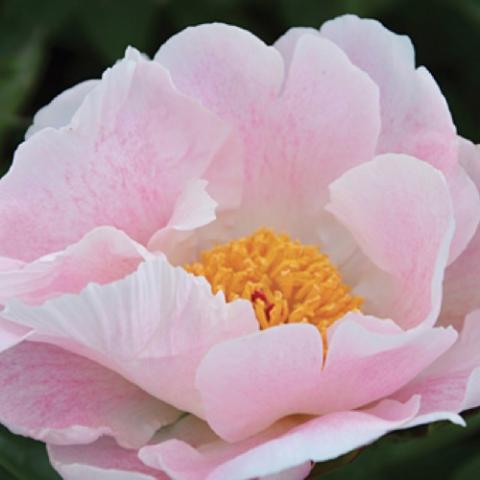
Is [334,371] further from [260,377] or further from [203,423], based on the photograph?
[203,423]

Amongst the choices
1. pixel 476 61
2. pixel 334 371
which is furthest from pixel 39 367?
pixel 476 61

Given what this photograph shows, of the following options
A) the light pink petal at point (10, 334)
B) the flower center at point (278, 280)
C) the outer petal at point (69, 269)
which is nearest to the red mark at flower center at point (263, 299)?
the flower center at point (278, 280)

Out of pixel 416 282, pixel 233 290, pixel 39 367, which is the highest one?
pixel 416 282

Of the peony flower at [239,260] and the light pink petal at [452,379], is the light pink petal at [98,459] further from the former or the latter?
the light pink petal at [452,379]

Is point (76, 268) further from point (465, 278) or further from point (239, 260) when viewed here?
point (465, 278)

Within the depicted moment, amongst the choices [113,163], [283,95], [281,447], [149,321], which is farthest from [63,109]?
[281,447]
